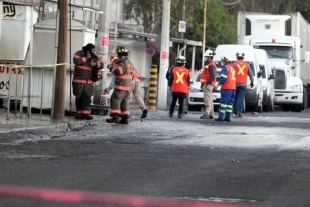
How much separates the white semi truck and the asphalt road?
19388 millimetres

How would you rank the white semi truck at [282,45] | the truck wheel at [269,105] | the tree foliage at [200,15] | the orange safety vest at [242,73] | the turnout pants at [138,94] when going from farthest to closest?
the tree foliage at [200,15], the white semi truck at [282,45], the truck wheel at [269,105], the orange safety vest at [242,73], the turnout pants at [138,94]

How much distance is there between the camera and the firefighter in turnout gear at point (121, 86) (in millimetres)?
20234

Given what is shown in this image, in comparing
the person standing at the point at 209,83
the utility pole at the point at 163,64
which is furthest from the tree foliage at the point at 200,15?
the person standing at the point at 209,83

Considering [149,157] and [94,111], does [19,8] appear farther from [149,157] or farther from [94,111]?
[149,157]

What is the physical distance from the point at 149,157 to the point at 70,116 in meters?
9.84

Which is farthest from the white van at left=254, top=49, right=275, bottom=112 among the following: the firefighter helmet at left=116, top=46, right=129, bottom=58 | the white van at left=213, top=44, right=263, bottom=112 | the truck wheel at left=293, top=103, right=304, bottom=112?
the firefighter helmet at left=116, top=46, right=129, bottom=58

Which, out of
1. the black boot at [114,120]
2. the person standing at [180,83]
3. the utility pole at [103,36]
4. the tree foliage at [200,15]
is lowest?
the black boot at [114,120]

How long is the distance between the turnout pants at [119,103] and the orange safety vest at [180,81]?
12.2 feet

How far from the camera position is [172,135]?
17.0m

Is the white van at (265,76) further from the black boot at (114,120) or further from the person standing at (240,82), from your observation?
the black boot at (114,120)

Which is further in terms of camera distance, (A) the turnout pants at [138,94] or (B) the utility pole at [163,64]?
(B) the utility pole at [163,64]

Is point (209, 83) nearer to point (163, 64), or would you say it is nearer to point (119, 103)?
point (119, 103)

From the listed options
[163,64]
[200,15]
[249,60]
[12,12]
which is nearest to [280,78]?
[249,60]

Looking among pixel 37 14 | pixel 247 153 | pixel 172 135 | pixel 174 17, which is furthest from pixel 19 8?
pixel 174 17
